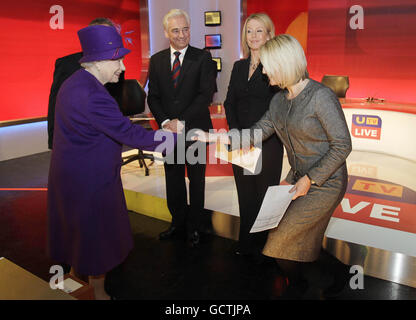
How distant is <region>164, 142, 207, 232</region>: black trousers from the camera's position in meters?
3.05

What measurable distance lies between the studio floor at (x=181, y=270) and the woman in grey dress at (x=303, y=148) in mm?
415

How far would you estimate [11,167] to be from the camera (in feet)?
19.0

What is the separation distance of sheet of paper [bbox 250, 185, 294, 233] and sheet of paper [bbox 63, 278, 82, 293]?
0.93 m

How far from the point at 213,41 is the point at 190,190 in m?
6.14

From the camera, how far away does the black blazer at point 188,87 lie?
2885mm

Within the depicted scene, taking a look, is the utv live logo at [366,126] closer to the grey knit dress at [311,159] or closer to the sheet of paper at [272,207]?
the grey knit dress at [311,159]

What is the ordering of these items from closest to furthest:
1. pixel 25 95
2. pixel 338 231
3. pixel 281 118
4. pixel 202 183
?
1. pixel 281 118
2. pixel 338 231
3. pixel 202 183
4. pixel 25 95

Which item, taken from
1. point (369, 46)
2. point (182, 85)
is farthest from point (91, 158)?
point (369, 46)

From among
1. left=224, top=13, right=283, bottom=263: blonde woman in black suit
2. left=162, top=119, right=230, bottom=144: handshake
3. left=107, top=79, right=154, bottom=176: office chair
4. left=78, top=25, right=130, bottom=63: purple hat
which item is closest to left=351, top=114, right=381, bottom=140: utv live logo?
left=107, top=79, right=154, bottom=176: office chair

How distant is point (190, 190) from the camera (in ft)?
10.2

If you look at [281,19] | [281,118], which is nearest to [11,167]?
[281,118]
